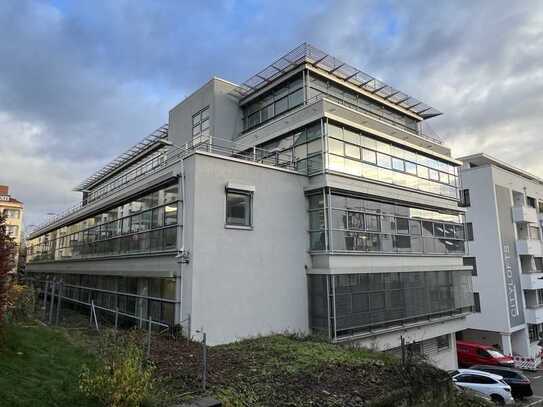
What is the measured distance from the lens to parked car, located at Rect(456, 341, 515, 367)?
27094 mm

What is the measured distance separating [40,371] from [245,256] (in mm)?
7462

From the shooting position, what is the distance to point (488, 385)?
1819cm

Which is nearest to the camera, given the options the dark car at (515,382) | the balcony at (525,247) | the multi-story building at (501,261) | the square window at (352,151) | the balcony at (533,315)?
the square window at (352,151)

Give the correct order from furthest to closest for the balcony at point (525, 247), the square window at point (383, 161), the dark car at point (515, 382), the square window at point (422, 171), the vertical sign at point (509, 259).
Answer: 1. the balcony at point (525, 247)
2. the vertical sign at point (509, 259)
3. the square window at point (422, 171)
4. the dark car at point (515, 382)
5. the square window at point (383, 161)

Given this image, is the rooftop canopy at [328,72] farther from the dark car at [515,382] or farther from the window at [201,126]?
the dark car at [515,382]

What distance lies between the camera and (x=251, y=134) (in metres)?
20.5

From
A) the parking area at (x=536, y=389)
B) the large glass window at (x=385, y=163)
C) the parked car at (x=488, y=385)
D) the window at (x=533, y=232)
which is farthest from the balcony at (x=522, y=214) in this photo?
the parked car at (x=488, y=385)

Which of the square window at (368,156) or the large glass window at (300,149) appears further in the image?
the square window at (368,156)

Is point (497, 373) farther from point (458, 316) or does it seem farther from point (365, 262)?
point (365, 262)

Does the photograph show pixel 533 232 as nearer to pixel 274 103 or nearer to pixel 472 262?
pixel 472 262

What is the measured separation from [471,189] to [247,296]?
28945mm

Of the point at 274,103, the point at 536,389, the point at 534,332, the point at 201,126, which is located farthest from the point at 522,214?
the point at 201,126

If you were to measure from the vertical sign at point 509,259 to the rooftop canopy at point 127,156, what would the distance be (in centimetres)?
2878

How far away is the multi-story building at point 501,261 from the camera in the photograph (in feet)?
Answer: 108
